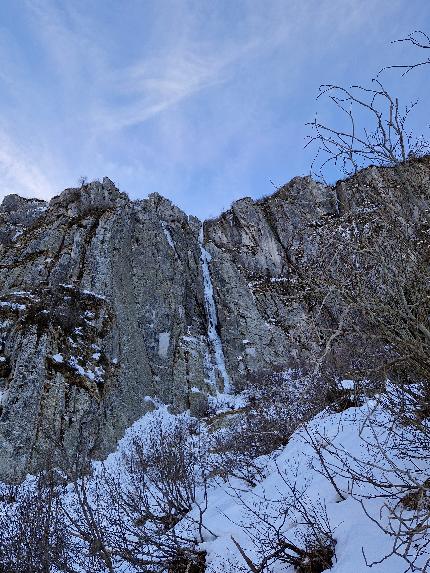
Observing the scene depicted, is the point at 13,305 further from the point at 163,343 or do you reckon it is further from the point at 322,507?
the point at 322,507

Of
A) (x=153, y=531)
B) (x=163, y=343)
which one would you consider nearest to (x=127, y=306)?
(x=163, y=343)

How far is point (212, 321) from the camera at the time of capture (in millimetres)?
30312

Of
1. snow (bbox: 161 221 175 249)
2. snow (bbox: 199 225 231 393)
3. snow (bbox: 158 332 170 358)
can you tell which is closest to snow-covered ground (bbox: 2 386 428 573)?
snow (bbox: 158 332 170 358)

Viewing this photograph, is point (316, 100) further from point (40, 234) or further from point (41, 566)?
point (40, 234)

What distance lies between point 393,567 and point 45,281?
2588cm

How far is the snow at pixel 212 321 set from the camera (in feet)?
86.4

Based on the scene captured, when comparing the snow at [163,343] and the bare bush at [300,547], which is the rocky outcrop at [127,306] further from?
the bare bush at [300,547]

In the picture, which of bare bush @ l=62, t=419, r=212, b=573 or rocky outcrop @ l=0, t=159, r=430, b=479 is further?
rocky outcrop @ l=0, t=159, r=430, b=479

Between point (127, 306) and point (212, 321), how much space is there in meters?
7.21

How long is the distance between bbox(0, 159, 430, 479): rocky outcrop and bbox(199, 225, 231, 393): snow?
106 millimetres

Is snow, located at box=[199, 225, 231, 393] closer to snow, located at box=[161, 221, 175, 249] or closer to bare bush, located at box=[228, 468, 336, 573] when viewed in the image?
snow, located at box=[161, 221, 175, 249]

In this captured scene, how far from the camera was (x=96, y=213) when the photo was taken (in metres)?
30.4

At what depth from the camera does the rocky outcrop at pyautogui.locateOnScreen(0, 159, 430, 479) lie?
15805 mm

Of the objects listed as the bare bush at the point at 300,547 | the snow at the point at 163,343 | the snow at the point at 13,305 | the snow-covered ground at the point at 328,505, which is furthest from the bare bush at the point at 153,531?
the snow at the point at 163,343
